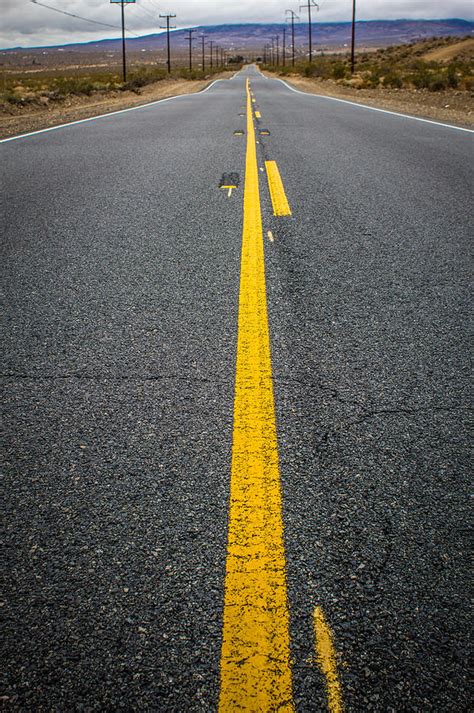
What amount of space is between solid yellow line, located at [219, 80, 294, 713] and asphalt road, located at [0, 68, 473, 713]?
32 mm

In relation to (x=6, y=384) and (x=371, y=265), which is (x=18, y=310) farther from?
(x=371, y=265)

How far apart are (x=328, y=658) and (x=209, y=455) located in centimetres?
81

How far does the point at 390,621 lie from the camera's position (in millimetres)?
1344

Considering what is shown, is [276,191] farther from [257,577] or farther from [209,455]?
[257,577]

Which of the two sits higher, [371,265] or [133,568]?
[371,265]

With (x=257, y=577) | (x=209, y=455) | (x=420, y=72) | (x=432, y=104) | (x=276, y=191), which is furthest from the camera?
(x=420, y=72)

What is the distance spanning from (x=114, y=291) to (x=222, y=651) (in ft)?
8.05

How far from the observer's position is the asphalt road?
1.26m

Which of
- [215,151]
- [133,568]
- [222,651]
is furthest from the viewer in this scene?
[215,151]

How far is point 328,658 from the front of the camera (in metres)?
1.25

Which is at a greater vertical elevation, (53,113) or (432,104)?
(432,104)

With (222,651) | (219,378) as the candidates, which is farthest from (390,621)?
(219,378)

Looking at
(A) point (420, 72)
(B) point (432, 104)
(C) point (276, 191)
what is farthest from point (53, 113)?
(A) point (420, 72)

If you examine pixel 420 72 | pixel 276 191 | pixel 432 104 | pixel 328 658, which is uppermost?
pixel 420 72
